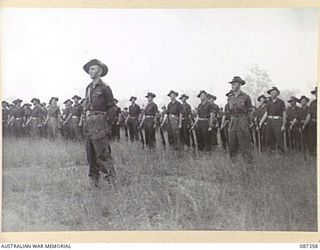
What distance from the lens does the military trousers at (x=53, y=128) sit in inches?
65.3

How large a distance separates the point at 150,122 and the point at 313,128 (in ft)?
1.77

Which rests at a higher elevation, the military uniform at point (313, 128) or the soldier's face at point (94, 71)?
the soldier's face at point (94, 71)

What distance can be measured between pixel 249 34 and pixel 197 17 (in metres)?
0.18

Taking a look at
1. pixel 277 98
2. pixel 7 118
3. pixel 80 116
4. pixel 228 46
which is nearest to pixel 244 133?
pixel 277 98

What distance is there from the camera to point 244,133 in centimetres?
165

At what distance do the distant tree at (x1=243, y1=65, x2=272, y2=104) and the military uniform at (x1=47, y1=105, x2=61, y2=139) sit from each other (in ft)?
2.06

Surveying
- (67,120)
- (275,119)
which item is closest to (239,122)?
(275,119)

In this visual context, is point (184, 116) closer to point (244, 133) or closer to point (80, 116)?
point (244, 133)

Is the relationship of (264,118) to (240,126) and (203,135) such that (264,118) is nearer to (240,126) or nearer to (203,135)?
(240,126)

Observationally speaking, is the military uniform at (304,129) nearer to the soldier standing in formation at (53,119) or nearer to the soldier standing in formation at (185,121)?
the soldier standing in formation at (185,121)

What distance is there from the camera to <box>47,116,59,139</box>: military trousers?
166 cm

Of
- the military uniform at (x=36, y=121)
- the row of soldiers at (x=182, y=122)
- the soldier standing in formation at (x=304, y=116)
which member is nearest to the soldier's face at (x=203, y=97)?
the row of soldiers at (x=182, y=122)

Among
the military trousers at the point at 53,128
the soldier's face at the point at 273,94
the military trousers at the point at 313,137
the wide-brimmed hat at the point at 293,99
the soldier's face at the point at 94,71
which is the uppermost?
the soldier's face at the point at 94,71

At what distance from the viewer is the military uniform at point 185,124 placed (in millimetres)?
1659
